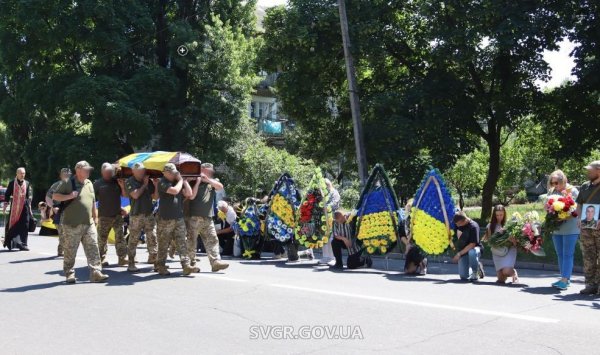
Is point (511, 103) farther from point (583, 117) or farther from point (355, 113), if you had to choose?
point (355, 113)

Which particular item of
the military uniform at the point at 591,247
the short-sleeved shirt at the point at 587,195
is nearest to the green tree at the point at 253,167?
the short-sleeved shirt at the point at 587,195

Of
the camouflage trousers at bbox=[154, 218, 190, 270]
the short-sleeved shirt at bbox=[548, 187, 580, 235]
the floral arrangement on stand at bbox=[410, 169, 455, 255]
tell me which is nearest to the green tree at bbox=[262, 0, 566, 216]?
the floral arrangement on stand at bbox=[410, 169, 455, 255]

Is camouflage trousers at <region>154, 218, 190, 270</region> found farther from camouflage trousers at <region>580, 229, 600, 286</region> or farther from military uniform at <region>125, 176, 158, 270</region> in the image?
camouflage trousers at <region>580, 229, 600, 286</region>

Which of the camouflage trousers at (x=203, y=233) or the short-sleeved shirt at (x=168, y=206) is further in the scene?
the camouflage trousers at (x=203, y=233)

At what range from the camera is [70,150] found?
97.3 ft

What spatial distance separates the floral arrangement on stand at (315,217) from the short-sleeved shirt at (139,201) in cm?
330

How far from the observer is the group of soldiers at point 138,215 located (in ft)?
33.9

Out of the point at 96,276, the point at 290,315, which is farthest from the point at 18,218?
the point at 290,315

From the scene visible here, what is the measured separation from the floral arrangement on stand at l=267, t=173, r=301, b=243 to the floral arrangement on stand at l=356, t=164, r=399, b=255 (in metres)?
1.77

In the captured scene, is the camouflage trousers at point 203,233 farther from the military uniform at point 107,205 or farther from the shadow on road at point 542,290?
the shadow on road at point 542,290

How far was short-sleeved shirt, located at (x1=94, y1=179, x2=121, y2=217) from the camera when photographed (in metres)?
12.0

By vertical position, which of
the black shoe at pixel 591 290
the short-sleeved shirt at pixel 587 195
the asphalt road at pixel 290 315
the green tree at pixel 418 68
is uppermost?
the green tree at pixel 418 68

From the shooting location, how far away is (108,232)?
12.2 metres

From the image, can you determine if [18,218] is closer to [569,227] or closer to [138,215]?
[138,215]
